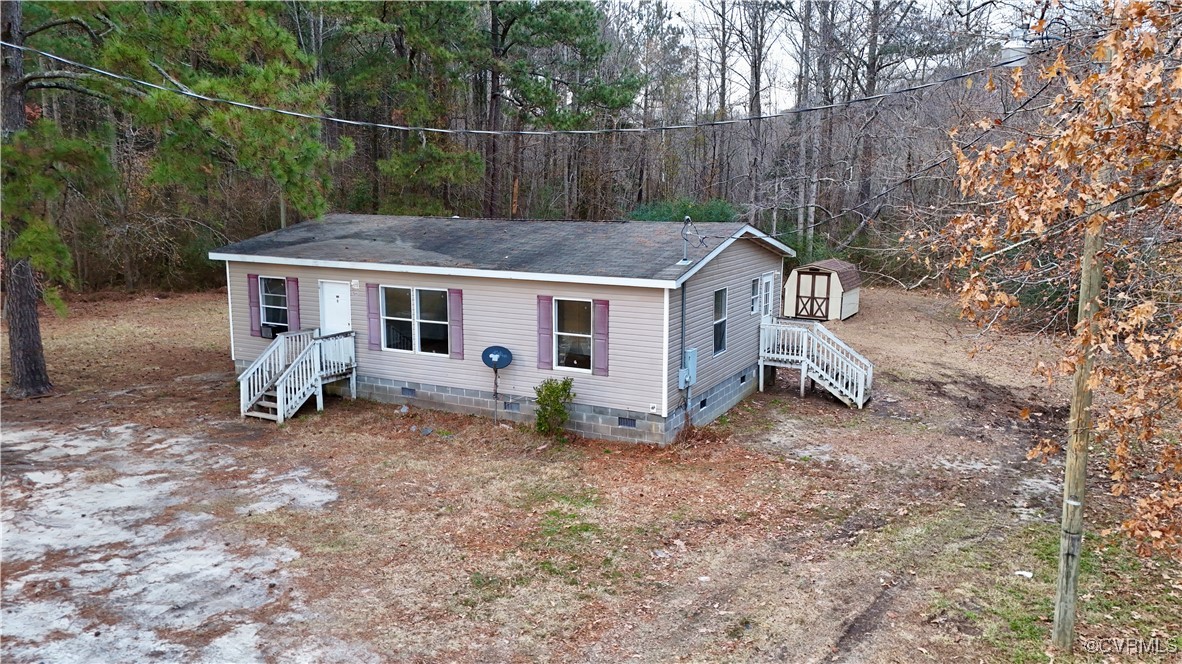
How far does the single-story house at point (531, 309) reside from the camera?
451 inches

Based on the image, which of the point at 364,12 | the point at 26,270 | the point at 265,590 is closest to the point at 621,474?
the point at 265,590

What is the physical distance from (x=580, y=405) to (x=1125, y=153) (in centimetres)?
852

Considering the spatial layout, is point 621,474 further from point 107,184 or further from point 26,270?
point 26,270

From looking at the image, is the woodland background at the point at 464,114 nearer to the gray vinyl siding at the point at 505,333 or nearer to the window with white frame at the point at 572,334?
the gray vinyl siding at the point at 505,333

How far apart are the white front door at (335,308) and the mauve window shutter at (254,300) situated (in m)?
1.52

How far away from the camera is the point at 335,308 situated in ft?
45.3

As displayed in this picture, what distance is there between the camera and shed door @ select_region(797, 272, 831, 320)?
22734 mm

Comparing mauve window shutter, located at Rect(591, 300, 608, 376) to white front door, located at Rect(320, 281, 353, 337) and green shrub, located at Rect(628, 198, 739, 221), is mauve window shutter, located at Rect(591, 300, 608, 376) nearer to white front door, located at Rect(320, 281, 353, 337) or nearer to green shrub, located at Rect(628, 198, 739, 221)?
white front door, located at Rect(320, 281, 353, 337)

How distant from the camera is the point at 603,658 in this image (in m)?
6.09

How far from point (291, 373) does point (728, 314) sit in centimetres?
726

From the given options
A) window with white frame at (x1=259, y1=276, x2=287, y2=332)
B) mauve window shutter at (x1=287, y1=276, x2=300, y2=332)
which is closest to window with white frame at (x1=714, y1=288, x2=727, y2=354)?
mauve window shutter at (x1=287, y1=276, x2=300, y2=332)

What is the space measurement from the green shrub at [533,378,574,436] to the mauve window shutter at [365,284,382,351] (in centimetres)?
333

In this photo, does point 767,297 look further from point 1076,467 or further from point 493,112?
point 493,112

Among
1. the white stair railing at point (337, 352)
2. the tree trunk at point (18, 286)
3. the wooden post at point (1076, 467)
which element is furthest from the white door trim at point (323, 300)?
the wooden post at point (1076, 467)
